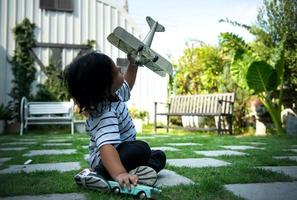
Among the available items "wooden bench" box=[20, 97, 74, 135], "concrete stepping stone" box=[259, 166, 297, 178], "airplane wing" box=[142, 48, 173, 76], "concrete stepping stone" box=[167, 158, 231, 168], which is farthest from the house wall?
"airplane wing" box=[142, 48, 173, 76]

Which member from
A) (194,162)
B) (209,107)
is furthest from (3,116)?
(194,162)

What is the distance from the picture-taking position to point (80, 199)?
163 cm

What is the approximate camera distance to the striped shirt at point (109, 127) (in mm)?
1769

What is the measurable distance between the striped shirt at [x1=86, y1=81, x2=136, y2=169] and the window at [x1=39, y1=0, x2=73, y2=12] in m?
9.25

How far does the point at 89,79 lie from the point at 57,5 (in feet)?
31.3

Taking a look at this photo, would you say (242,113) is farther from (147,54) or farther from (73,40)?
(147,54)

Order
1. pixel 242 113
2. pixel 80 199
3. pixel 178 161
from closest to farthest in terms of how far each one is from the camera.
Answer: pixel 80 199, pixel 178 161, pixel 242 113

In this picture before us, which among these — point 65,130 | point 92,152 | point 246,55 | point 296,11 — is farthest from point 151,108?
point 92,152

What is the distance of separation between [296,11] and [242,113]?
8.52 feet

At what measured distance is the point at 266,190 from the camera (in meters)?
1.77

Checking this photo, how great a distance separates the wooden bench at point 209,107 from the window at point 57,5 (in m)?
4.08

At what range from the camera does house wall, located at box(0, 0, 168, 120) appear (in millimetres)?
10094

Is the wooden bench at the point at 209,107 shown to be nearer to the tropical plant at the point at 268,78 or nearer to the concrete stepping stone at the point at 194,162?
the tropical plant at the point at 268,78

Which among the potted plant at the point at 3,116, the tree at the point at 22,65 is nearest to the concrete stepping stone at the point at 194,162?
the potted plant at the point at 3,116
